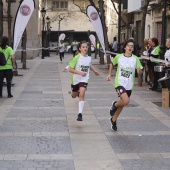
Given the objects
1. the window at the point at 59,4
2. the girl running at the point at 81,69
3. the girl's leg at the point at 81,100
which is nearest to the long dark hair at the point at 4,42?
the girl running at the point at 81,69

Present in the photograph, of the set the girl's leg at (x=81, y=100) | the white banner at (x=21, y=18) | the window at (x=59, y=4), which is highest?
the window at (x=59, y=4)

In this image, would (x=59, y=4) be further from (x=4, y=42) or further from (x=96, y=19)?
(x=4, y=42)

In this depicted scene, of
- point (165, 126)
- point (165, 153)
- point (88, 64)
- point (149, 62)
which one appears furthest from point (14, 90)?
point (165, 153)

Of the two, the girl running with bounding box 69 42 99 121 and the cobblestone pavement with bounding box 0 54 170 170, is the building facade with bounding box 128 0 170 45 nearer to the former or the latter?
the cobblestone pavement with bounding box 0 54 170 170

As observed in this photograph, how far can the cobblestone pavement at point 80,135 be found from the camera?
6609 millimetres

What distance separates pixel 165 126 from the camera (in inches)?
370

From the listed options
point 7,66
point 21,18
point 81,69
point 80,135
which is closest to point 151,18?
point 21,18

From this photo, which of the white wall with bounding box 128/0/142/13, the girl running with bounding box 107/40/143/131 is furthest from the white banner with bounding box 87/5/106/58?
the girl running with bounding box 107/40/143/131

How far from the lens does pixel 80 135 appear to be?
8438mm

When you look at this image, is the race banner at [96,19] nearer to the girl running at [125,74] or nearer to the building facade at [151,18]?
the building facade at [151,18]

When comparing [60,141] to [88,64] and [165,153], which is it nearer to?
[165,153]

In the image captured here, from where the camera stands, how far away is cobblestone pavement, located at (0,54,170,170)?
260 inches

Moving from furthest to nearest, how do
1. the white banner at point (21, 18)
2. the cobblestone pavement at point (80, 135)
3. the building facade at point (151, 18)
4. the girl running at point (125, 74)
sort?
the building facade at point (151, 18) < the white banner at point (21, 18) < the girl running at point (125, 74) < the cobblestone pavement at point (80, 135)

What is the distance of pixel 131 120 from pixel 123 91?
1522 millimetres
